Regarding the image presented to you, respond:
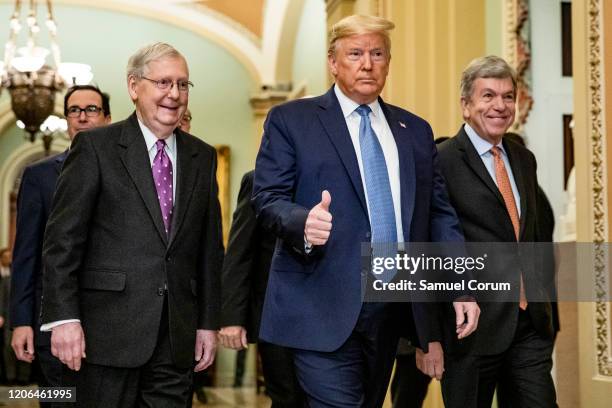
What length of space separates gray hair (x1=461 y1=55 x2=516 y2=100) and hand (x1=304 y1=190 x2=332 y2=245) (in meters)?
1.46

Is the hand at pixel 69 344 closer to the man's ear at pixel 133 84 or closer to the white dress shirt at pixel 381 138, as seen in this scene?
the man's ear at pixel 133 84

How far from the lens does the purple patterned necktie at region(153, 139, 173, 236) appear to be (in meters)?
3.66

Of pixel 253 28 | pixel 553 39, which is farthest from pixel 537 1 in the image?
pixel 253 28

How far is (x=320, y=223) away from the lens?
122 inches

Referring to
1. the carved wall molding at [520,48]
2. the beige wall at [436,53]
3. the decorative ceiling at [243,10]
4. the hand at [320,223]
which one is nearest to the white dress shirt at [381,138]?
the hand at [320,223]

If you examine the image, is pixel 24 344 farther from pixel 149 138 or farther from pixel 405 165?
pixel 405 165

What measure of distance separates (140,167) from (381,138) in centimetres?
82

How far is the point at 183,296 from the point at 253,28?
14.4 metres

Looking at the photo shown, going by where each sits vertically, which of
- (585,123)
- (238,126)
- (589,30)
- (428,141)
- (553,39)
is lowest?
(428,141)

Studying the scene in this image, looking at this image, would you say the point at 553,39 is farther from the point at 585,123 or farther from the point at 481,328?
the point at 481,328

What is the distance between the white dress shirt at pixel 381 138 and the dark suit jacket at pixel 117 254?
62 centimetres

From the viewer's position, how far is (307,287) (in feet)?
11.3

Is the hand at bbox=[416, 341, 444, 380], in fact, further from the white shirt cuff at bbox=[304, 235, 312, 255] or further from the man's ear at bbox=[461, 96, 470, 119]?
the man's ear at bbox=[461, 96, 470, 119]

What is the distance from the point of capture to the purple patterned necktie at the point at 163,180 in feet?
12.0
